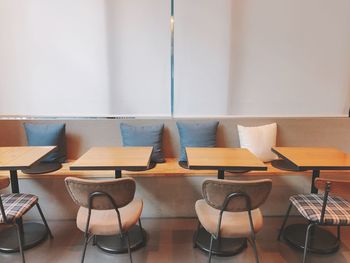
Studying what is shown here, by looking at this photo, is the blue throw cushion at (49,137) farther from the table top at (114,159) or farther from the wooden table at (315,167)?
the wooden table at (315,167)

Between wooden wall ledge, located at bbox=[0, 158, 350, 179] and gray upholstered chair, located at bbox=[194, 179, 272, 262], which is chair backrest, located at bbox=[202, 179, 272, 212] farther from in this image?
wooden wall ledge, located at bbox=[0, 158, 350, 179]

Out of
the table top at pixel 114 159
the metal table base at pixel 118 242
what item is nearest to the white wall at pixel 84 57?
the table top at pixel 114 159

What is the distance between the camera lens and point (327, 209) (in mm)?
2023

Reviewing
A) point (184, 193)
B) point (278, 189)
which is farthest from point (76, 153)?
point (278, 189)

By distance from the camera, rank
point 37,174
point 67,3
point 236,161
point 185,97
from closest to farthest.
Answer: point 236,161, point 37,174, point 67,3, point 185,97

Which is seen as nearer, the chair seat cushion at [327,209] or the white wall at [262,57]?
the chair seat cushion at [327,209]

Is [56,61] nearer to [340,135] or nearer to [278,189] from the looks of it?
[278,189]

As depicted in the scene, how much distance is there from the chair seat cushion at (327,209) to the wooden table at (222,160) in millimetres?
396

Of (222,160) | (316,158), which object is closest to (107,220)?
(222,160)

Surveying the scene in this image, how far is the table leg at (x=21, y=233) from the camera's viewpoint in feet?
7.43

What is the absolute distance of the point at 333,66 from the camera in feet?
10.4

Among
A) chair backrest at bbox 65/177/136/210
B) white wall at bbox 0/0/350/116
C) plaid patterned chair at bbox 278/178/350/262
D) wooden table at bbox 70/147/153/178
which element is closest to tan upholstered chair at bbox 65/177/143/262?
chair backrest at bbox 65/177/136/210

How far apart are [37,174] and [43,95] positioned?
3.07 feet

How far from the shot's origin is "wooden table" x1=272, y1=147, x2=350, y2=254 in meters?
2.10
